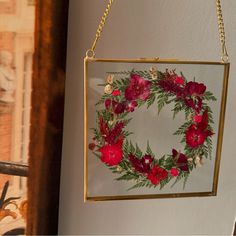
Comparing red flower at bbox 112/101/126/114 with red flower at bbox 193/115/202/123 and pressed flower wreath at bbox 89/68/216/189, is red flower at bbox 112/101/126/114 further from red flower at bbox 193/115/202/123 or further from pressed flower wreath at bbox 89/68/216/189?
red flower at bbox 193/115/202/123

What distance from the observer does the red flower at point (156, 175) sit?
670 mm

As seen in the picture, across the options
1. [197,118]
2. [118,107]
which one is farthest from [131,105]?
[197,118]

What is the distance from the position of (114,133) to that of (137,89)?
0.28 feet

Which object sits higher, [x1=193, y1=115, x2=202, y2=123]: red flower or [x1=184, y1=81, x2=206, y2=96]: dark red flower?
[x1=184, y1=81, x2=206, y2=96]: dark red flower

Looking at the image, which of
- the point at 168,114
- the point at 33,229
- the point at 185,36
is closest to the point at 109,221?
the point at 33,229

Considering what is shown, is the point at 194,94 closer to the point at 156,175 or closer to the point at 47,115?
the point at 156,175

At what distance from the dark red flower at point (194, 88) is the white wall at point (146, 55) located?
122mm

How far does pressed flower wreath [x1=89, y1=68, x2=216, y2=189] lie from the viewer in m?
0.63

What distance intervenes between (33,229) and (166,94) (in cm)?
38

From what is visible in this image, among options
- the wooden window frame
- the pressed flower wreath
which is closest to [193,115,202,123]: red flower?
the pressed flower wreath

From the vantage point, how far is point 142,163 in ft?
2.18

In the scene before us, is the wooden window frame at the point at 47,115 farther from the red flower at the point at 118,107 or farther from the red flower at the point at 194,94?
the red flower at the point at 194,94

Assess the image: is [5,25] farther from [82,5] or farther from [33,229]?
[33,229]

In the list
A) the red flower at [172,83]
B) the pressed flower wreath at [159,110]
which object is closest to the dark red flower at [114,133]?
the pressed flower wreath at [159,110]
